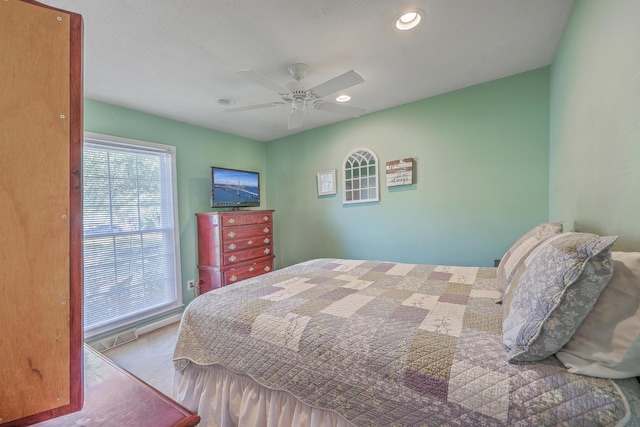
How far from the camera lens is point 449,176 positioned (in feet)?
9.31

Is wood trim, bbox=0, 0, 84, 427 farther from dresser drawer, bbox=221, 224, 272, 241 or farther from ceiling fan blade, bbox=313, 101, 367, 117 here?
dresser drawer, bbox=221, 224, 272, 241

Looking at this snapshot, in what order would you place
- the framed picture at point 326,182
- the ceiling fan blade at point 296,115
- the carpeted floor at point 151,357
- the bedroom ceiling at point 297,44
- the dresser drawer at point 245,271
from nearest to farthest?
the bedroom ceiling at point 297,44 → the carpeted floor at point 151,357 → the ceiling fan blade at point 296,115 → the dresser drawer at point 245,271 → the framed picture at point 326,182

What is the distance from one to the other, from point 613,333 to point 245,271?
3.22 m

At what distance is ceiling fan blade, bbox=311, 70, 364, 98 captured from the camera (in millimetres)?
1746

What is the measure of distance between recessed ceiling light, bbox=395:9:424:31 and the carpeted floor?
2997 millimetres

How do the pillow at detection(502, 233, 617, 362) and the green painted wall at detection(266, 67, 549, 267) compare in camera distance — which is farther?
the green painted wall at detection(266, 67, 549, 267)

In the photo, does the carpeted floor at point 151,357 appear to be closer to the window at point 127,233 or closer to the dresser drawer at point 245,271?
the window at point 127,233

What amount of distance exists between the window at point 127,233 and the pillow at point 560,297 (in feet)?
10.6

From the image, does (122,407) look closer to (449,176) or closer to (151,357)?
(151,357)

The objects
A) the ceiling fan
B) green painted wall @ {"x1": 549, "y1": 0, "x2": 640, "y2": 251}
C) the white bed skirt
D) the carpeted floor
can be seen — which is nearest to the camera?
green painted wall @ {"x1": 549, "y1": 0, "x2": 640, "y2": 251}

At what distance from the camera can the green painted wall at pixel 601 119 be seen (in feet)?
3.29

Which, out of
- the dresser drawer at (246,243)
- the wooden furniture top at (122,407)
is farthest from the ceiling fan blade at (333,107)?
the wooden furniture top at (122,407)

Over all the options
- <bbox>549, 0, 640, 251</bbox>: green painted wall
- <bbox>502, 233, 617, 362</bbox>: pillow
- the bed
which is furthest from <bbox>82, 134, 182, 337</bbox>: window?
<bbox>549, 0, 640, 251</bbox>: green painted wall

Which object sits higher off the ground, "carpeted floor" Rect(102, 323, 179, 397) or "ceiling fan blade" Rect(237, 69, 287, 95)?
"ceiling fan blade" Rect(237, 69, 287, 95)
